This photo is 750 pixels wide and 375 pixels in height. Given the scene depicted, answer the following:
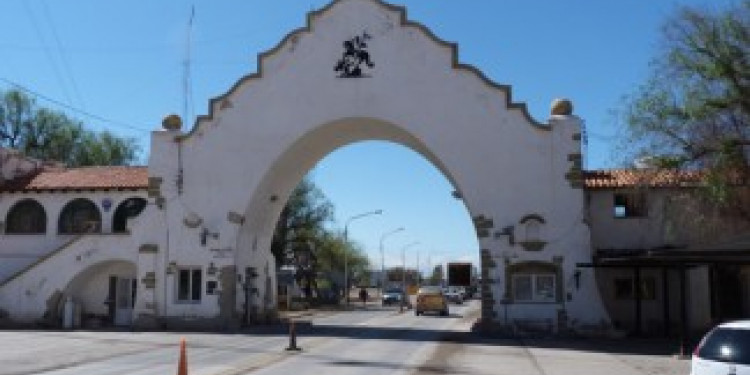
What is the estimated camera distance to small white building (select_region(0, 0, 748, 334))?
32.2m

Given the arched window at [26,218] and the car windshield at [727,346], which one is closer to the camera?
the car windshield at [727,346]

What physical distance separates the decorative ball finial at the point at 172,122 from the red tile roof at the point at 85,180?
3.43m

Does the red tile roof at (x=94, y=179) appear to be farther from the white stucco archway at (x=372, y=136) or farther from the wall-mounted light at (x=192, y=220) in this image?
the wall-mounted light at (x=192, y=220)

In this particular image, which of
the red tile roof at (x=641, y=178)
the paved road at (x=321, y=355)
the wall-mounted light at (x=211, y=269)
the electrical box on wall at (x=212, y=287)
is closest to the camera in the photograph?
the paved road at (x=321, y=355)

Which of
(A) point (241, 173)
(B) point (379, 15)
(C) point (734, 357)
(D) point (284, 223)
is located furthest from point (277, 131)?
(D) point (284, 223)

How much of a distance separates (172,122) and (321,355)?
1759cm

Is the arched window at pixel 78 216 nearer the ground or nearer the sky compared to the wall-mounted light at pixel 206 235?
nearer the sky

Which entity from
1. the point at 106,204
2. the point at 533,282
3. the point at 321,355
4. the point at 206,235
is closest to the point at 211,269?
the point at 206,235

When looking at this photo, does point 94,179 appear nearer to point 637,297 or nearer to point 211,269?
point 211,269

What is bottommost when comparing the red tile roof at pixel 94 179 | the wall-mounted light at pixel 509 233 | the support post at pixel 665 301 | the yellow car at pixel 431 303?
the yellow car at pixel 431 303

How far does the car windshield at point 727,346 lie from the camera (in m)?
11.2

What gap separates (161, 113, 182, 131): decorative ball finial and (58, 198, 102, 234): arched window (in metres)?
5.74

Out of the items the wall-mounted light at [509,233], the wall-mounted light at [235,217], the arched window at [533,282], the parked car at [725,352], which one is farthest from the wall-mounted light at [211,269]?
the parked car at [725,352]

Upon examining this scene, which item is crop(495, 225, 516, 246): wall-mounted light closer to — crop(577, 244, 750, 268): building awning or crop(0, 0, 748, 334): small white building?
crop(0, 0, 748, 334): small white building
